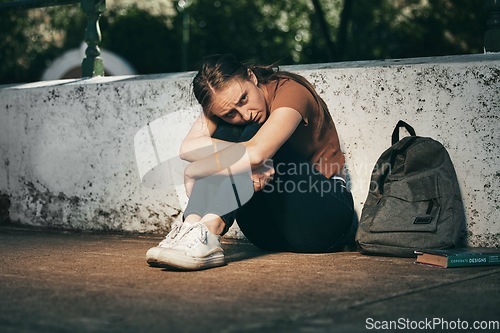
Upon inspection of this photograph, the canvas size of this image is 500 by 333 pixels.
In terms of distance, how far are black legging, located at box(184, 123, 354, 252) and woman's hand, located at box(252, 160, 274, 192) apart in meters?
0.04

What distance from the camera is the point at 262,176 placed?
140 inches

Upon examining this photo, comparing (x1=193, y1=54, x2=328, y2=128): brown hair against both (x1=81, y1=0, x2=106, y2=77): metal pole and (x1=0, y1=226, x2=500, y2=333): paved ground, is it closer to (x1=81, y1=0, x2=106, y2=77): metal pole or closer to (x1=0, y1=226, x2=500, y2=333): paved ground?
(x1=0, y1=226, x2=500, y2=333): paved ground

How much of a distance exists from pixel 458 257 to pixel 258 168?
916 millimetres

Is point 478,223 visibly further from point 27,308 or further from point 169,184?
point 27,308

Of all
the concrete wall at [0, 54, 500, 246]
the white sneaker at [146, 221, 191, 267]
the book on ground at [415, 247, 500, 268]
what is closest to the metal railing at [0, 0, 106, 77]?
the concrete wall at [0, 54, 500, 246]

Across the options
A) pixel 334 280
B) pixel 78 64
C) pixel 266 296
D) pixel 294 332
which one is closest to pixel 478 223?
pixel 334 280

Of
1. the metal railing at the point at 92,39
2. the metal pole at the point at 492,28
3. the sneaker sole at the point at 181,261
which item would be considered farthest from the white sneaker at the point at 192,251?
the metal railing at the point at 92,39

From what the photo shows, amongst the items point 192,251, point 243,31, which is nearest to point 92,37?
point 192,251

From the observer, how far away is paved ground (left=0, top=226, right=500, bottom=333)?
8.23 ft

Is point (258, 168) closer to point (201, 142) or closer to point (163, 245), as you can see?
point (201, 142)

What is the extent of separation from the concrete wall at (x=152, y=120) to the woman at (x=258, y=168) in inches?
14.8

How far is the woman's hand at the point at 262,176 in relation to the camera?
356 cm

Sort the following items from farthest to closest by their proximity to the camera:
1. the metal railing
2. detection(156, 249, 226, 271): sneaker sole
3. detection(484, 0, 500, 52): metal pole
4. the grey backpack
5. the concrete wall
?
the metal railing → detection(484, 0, 500, 52): metal pole → the concrete wall → the grey backpack → detection(156, 249, 226, 271): sneaker sole

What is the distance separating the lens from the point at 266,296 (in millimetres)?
2912
